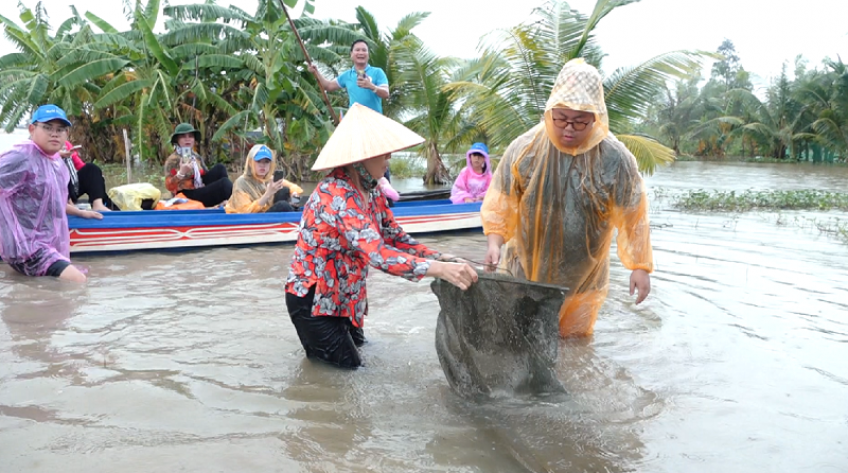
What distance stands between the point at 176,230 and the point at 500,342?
198 inches

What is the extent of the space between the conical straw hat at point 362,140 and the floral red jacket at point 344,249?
3.9 inches

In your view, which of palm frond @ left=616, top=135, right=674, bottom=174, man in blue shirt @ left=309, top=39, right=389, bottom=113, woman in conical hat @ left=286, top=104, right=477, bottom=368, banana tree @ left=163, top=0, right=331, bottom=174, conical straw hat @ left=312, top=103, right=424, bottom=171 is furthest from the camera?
banana tree @ left=163, top=0, right=331, bottom=174

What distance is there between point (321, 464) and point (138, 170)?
1971cm

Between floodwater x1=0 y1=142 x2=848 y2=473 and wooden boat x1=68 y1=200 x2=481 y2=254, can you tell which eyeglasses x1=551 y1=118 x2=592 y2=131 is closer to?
floodwater x1=0 y1=142 x2=848 y2=473

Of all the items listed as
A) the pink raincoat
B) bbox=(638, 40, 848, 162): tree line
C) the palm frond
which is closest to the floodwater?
the pink raincoat

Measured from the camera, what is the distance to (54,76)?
1523cm

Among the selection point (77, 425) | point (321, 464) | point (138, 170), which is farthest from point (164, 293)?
point (138, 170)

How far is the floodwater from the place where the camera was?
8.56 ft

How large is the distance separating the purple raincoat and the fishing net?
416 cm

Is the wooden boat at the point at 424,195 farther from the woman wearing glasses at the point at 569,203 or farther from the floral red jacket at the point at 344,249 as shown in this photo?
the floral red jacket at the point at 344,249

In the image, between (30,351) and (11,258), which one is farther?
(11,258)

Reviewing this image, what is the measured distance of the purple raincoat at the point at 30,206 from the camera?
5340 mm

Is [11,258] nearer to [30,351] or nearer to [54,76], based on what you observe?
[30,351]

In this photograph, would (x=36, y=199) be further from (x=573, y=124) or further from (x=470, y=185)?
(x=470, y=185)
